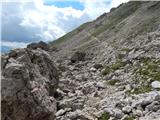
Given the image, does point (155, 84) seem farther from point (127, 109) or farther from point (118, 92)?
point (127, 109)

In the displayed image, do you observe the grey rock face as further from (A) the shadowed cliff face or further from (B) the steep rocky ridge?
(A) the shadowed cliff face

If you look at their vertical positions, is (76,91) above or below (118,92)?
above

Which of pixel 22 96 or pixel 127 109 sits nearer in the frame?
pixel 22 96

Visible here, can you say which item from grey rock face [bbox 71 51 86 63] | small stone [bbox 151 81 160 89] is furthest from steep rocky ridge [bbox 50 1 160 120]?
grey rock face [bbox 71 51 86 63]

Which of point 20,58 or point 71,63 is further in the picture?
point 71,63

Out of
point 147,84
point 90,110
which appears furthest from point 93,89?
point 90,110

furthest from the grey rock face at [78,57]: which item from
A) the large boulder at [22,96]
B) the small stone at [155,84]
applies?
the large boulder at [22,96]

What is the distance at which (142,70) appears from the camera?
1275 inches

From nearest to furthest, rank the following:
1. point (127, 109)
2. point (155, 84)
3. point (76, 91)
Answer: point (127, 109), point (155, 84), point (76, 91)

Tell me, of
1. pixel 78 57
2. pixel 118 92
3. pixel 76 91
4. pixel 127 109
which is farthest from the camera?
pixel 78 57

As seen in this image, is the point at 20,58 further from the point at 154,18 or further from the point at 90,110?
the point at 154,18

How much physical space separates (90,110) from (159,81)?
611 centimetres

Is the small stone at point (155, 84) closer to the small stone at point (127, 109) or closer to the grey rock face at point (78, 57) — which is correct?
the small stone at point (127, 109)

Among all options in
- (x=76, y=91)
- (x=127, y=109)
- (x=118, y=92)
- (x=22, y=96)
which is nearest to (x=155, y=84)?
(x=118, y=92)
